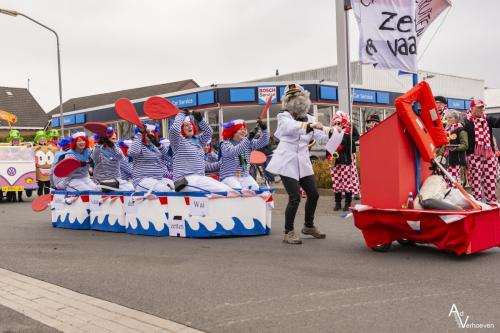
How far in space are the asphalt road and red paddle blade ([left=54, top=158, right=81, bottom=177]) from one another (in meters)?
1.89

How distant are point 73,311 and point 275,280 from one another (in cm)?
176

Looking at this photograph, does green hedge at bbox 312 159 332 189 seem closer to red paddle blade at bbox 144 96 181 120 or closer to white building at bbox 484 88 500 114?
red paddle blade at bbox 144 96 181 120

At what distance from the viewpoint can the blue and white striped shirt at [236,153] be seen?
27.8 feet

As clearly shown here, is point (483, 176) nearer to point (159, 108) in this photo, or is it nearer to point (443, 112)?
point (443, 112)

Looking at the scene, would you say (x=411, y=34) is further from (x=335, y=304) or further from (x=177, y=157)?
(x=335, y=304)

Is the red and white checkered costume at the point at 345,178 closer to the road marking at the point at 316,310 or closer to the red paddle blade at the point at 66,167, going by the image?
the red paddle blade at the point at 66,167

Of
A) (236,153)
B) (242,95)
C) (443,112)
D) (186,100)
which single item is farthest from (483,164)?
(186,100)

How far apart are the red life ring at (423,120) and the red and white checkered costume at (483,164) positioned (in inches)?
128

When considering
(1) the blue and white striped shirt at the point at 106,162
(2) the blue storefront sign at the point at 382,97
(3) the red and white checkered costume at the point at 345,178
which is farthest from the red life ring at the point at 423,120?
(2) the blue storefront sign at the point at 382,97

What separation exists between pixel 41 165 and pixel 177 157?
10.6m

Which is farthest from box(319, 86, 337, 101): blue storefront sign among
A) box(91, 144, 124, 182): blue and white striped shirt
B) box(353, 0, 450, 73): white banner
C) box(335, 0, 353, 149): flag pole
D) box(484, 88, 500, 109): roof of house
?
box(484, 88, 500, 109): roof of house

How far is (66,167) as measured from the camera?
9875 millimetres

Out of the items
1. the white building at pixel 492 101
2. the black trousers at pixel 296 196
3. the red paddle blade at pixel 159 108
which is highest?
the white building at pixel 492 101

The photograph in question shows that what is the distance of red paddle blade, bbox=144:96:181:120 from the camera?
336 inches
